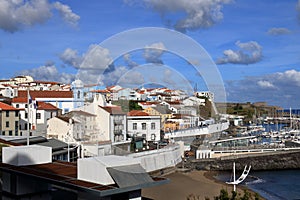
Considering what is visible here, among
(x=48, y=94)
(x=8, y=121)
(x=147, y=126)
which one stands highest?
(x=48, y=94)

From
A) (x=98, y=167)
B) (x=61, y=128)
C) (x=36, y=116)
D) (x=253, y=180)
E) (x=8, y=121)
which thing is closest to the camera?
(x=98, y=167)

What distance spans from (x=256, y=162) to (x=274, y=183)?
3.84 metres

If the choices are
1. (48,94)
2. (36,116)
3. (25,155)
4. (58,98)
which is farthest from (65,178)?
(48,94)

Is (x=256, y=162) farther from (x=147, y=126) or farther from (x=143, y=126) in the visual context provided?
(x=143, y=126)

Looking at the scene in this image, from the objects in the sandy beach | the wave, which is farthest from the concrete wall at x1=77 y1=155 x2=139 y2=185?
the wave

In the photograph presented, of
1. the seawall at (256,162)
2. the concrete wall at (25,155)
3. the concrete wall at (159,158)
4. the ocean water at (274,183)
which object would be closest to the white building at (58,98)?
the concrete wall at (159,158)

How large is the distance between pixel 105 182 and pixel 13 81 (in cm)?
4835

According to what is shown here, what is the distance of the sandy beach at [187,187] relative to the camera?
1394 centimetres

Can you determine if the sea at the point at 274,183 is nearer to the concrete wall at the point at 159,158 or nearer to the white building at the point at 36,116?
the concrete wall at the point at 159,158

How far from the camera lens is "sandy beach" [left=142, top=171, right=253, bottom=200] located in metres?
13.9

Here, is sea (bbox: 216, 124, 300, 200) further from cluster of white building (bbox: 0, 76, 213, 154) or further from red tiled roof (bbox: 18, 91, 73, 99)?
red tiled roof (bbox: 18, 91, 73, 99)

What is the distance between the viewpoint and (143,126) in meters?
24.9

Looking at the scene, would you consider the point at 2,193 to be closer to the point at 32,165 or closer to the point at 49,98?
the point at 32,165

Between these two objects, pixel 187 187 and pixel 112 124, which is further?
pixel 112 124
